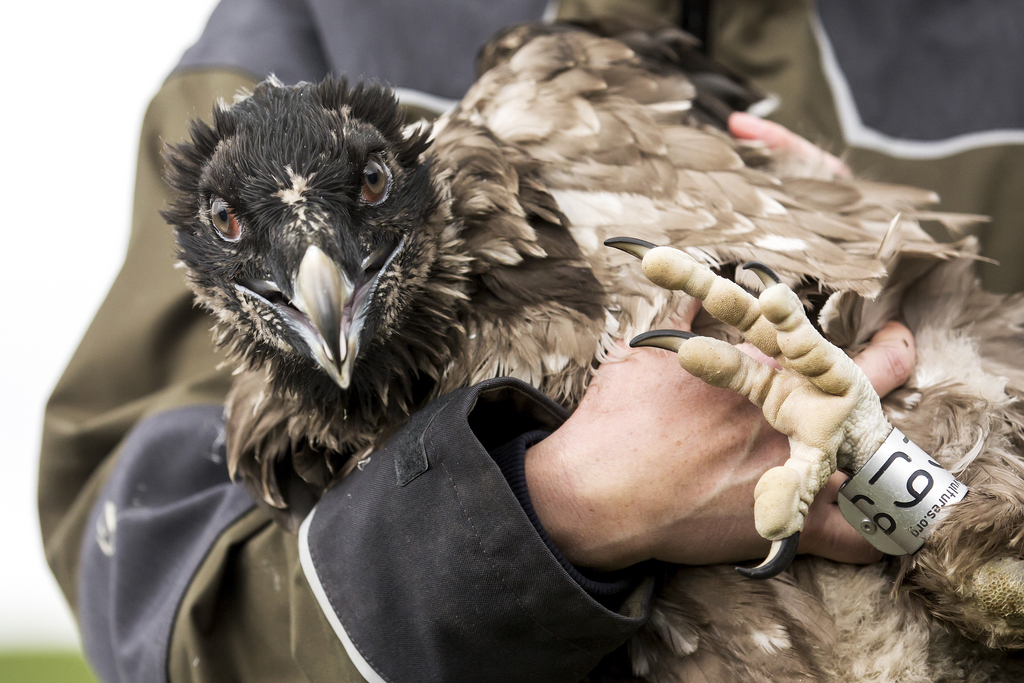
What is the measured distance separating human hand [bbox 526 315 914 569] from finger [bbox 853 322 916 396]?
0.21 m

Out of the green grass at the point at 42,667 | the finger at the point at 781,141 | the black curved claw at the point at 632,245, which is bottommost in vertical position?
the green grass at the point at 42,667

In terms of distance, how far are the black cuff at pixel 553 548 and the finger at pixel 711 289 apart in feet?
1.21

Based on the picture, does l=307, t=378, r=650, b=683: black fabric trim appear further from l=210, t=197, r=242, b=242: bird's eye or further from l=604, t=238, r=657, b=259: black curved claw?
l=210, t=197, r=242, b=242: bird's eye

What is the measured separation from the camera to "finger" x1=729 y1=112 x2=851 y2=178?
1.75 meters

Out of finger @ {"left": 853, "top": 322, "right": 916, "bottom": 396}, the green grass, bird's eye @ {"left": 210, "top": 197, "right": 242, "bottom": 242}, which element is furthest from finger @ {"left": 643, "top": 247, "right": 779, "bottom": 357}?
the green grass

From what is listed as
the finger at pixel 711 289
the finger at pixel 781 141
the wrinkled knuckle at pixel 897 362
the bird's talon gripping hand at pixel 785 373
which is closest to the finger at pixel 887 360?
the wrinkled knuckle at pixel 897 362

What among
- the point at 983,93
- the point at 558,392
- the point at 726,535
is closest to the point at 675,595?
the point at 726,535

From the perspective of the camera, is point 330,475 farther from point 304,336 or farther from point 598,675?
point 598,675

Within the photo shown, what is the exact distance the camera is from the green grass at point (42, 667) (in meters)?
4.63

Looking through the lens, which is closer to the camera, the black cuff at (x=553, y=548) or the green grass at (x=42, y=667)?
the black cuff at (x=553, y=548)

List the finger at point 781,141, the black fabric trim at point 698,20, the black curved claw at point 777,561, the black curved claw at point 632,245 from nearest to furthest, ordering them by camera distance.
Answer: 1. the black curved claw at point 777,561
2. the black curved claw at point 632,245
3. the finger at point 781,141
4. the black fabric trim at point 698,20

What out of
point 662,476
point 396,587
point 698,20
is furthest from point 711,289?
point 698,20

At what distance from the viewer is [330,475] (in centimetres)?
147

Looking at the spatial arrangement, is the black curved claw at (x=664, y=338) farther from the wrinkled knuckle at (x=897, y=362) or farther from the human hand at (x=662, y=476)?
the wrinkled knuckle at (x=897, y=362)
